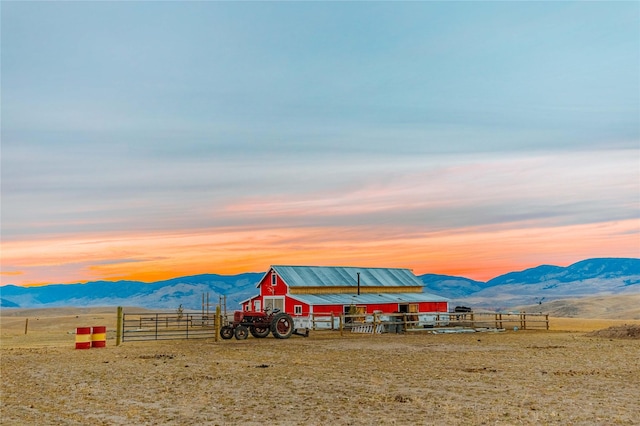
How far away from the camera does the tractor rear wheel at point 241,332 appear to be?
36.7 metres

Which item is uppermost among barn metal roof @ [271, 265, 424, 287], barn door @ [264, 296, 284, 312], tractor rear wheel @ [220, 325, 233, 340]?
barn metal roof @ [271, 265, 424, 287]

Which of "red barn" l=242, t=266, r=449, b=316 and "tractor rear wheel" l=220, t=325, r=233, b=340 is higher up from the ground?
"red barn" l=242, t=266, r=449, b=316

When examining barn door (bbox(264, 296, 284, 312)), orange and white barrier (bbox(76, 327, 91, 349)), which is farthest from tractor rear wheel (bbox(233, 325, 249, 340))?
barn door (bbox(264, 296, 284, 312))

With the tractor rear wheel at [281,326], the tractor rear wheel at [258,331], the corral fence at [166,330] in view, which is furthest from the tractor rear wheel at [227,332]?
the tractor rear wheel at [281,326]

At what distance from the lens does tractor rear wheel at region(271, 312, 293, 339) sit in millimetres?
36750

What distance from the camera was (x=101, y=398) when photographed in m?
16.2

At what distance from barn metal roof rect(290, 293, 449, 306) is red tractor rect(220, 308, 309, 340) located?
469 inches

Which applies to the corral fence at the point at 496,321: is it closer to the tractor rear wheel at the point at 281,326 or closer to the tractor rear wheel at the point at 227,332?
the tractor rear wheel at the point at 281,326

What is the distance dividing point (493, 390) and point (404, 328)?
26.2m

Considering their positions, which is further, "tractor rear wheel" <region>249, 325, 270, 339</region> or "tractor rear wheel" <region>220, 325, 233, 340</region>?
"tractor rear wheel" <region>249, 325, 270, 339</region>

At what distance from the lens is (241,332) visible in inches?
1451

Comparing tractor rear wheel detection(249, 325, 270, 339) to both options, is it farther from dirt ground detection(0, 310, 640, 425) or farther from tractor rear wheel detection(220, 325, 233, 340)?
dirt ground detection(0, 310, 640, 425)

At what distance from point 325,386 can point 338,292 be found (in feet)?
130

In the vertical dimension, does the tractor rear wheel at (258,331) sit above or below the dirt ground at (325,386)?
above
